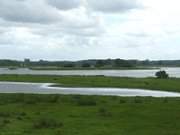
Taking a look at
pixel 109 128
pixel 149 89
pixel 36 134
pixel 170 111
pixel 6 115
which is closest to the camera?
pixel 36 134

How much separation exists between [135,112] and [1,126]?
9.68 metres

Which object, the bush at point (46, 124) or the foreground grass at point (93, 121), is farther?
the bush at point (46, 124)

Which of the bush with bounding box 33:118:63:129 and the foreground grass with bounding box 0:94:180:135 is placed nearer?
the foreground grass with bounding box 0:94:180:135

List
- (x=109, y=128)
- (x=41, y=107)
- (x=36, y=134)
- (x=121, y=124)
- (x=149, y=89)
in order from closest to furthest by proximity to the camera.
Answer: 1. (x=36, y=134)
2. (x=109, y=128)
3. (x=121, y=124)
4. (x=41, y=107)
5. (x=149, y=89)

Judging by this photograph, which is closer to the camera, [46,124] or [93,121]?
[46,124]

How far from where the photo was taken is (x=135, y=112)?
2916cm

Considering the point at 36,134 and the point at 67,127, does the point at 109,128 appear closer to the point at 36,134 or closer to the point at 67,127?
the point at 67,127

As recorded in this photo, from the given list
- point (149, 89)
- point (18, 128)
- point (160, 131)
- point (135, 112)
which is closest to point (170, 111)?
point (135, 112)

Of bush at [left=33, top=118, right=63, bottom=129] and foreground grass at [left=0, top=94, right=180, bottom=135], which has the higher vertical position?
bush at [left=33, top=118, right=63, bottom=129]

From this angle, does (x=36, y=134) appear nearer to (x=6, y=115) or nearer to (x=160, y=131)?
(x=160, y=131)

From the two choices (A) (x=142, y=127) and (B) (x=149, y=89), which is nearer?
(A) (x=142, y=127)

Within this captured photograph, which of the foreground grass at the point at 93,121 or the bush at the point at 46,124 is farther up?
the bush at the point at 46,124

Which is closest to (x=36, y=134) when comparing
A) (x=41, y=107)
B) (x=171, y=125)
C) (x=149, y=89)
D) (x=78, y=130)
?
(x=78, y=130)

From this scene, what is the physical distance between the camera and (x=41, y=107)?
34.0m
